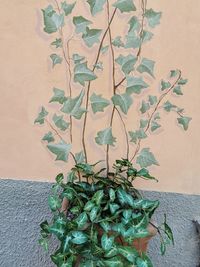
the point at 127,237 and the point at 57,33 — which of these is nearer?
the point at 127,237

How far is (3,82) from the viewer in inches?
87.0

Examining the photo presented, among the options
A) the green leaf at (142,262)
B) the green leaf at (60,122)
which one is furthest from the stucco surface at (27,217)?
the green leaf at (142,262)

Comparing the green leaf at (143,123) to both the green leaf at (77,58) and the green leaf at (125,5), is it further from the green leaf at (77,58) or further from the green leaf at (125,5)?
the green leaf at (125,5)

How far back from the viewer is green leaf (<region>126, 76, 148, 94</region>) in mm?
2191

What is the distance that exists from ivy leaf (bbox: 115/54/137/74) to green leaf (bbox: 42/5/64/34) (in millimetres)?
351

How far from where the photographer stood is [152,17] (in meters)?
2.18

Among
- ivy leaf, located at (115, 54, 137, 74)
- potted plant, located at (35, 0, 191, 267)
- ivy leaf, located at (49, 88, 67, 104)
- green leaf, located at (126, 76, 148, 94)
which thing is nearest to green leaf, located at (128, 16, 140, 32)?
potted plant, located at (35, 0, 191, 267)

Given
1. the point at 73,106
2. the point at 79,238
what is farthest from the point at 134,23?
the point at 79,238

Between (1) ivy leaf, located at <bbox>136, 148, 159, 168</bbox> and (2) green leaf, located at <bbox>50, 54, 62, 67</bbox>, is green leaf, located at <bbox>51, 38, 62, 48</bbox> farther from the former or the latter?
(1) ivy leaf, located at <bbox>136, 148, 159, 168</bbox>

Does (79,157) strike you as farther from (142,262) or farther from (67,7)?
(67,7)

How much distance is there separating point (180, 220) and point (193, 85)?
2.49 feet

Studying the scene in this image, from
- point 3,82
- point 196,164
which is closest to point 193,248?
point 196,164

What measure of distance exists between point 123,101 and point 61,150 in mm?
409

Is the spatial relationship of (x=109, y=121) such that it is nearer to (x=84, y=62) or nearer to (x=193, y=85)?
(x=84, y=62)
